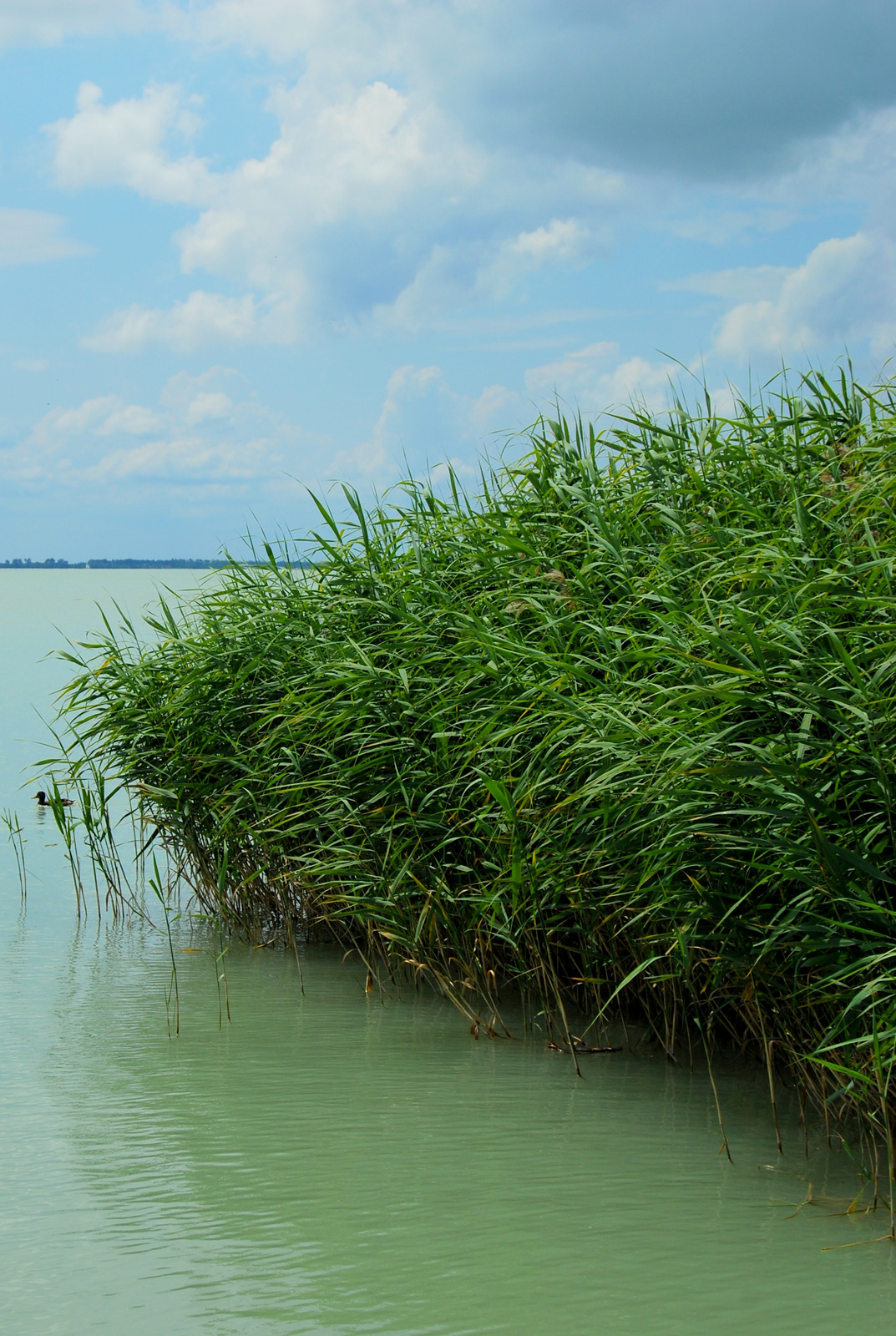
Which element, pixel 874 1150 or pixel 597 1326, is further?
pixel 874 1150

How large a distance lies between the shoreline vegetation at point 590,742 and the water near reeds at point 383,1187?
0.28 metres

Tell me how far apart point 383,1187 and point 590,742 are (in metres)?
1.62

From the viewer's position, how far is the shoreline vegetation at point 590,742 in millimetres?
3541

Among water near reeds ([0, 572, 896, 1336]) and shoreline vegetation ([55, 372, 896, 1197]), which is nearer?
water near reeds ([0, 572, 896, 1336])

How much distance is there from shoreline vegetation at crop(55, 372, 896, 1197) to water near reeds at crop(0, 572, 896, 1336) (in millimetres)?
276

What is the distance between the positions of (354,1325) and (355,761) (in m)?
2.85

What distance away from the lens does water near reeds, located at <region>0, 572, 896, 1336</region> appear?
3031 mm

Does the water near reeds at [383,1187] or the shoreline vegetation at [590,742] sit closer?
the water near reeds at [383,1187]

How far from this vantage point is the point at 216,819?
6406mm

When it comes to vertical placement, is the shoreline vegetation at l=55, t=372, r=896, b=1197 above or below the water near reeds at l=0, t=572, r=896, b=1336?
above

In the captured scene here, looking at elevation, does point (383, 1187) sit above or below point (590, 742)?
below

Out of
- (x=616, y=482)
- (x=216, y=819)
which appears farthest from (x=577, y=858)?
(x=216, y=819)

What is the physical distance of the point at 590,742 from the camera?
4.11 meters

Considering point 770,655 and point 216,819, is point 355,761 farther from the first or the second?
point 770,655
